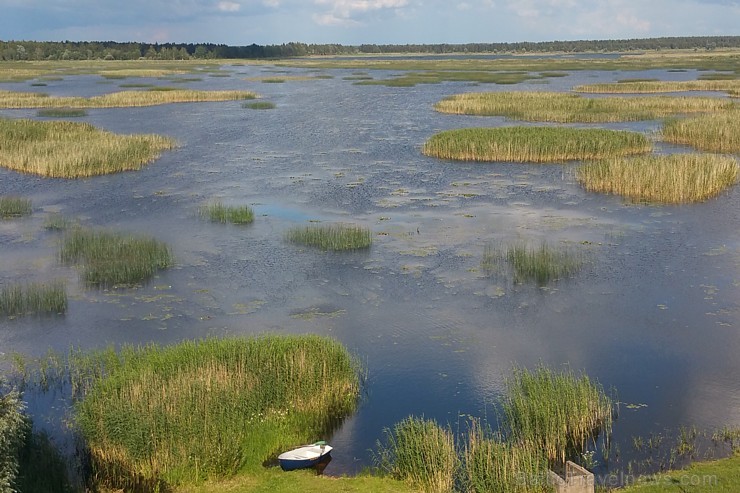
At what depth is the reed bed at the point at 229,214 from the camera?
1032 inches

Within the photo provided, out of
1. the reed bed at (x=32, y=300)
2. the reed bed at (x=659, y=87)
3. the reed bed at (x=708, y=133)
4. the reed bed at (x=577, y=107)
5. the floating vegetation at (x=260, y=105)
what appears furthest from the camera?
the reed bed at (x=659, y=87)

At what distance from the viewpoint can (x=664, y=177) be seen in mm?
29016

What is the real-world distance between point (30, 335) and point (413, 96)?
187ft

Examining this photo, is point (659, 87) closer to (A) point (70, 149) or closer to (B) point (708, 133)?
(B) point (708, 133)

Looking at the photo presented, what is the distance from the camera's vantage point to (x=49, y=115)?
52.1m

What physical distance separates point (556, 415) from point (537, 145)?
2651 centimetres

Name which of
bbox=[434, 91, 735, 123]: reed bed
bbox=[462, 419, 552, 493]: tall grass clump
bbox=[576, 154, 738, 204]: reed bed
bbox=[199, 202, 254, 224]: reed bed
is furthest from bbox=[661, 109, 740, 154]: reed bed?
bbox=[462, 419, 552, 493]: tall grass clump

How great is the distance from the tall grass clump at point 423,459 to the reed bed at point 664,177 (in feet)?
66.5

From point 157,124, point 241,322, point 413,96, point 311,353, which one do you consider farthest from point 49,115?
point 311,353

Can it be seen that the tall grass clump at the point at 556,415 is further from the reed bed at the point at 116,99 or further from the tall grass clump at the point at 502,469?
the reed bed at the point at 116,99

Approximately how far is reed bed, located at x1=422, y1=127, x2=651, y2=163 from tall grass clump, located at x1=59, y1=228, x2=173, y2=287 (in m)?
18.3

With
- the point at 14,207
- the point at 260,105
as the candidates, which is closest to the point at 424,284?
the point at 14,207

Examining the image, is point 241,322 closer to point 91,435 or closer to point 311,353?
point 311,353

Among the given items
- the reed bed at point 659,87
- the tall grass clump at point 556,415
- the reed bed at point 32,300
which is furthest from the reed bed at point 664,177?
the reed bed at point 659,87
